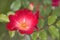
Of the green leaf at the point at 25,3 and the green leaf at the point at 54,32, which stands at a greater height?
the green leaf at the point at 25,3

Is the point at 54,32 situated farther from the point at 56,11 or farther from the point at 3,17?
the point at 3,17

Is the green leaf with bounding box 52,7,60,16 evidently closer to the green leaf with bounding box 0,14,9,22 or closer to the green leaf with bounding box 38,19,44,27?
the green leaf with bounding box 38,19,44,27

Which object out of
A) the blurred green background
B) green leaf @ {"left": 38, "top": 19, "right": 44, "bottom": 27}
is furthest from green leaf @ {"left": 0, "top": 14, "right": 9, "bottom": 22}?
green leaf @ {"left": 38, "top": 19, "right": 44, "bottom": 27}

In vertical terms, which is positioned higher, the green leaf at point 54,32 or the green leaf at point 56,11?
the green leaf at point 56,11

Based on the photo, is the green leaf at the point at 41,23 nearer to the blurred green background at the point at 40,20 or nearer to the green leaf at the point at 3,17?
the blurred green background at the point at 40,20

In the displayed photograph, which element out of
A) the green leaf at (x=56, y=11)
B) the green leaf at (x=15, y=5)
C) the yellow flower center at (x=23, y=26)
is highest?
the green leaf at (x=15, y=5)

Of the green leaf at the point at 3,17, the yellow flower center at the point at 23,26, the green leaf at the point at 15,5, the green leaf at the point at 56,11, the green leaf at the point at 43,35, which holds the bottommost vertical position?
the green leaf at the point at 43,35

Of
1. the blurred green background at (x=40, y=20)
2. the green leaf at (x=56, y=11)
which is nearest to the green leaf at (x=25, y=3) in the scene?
the blurred green background at (x=40, y=20)

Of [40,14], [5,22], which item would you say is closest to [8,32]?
[5,22]

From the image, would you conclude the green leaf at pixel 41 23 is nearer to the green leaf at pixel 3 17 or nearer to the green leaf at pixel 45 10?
the green leaf at pixel 45 10
